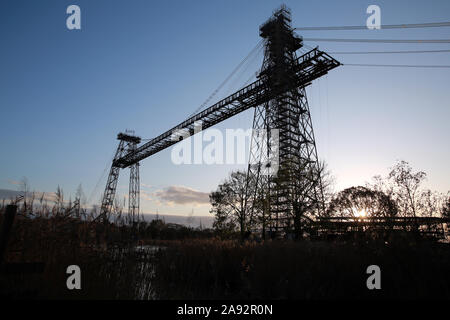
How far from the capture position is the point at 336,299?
16.3ft

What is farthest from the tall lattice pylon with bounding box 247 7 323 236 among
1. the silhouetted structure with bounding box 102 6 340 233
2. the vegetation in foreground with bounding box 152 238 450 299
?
the vegetation in foreground with bounding box 152 238 450 299

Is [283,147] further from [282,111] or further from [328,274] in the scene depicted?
[328,274]

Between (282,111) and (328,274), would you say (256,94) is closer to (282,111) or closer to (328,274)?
(282,111)

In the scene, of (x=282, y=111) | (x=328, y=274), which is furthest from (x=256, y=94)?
(x=328, y=274)

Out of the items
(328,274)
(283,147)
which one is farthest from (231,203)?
(328,274)

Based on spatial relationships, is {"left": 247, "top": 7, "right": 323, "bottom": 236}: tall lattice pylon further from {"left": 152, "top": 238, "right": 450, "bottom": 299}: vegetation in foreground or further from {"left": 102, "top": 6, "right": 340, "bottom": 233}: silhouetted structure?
{"left": 152, "top": 238, "right": 450, "bottom": 299}: vegetation in foreground

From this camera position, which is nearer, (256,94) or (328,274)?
(328,274)

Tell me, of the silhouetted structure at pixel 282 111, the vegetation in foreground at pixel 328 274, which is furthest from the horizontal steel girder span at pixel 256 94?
the vegetation in foreground at pixel 328 274

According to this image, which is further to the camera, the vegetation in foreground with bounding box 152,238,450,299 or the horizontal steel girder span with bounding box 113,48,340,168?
the horizontal steel girder span with bounding box 113,48,340,168
